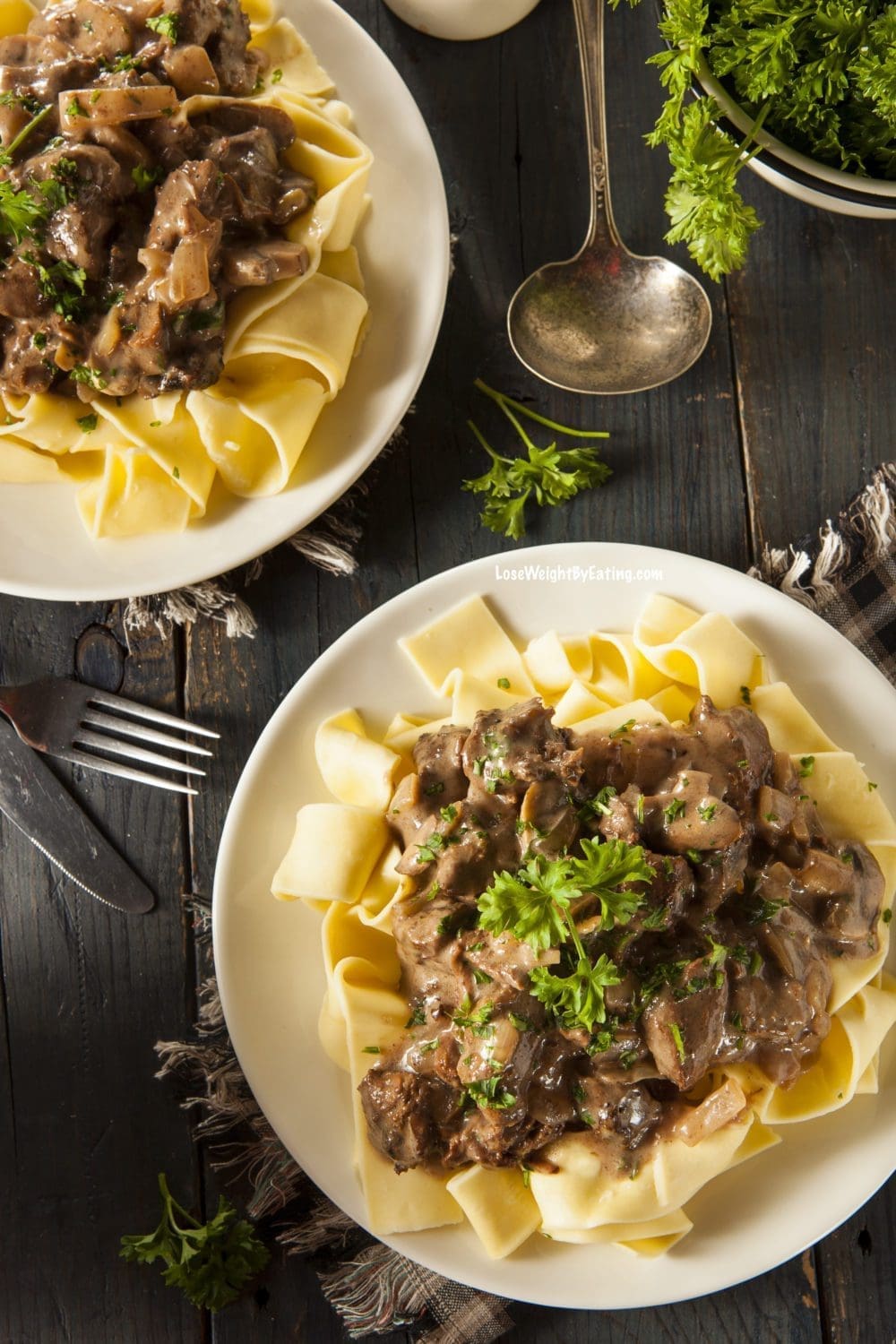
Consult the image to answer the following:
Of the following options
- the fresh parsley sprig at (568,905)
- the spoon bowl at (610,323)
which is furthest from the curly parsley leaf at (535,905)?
the spoon bowl at (610,323)

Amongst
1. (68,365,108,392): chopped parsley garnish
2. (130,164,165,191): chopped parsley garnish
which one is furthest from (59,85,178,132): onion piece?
(68,365,108,392): chopped parsley garnish

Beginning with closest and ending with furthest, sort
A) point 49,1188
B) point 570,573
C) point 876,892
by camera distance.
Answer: point 876,892 < point 570,573 < point 49,1188

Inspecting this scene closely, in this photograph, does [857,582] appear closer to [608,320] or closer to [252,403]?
[608,320]

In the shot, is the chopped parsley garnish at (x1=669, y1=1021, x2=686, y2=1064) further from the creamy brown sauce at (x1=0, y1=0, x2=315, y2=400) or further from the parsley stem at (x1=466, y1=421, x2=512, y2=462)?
the creamy brown sauce at (x1=0, y1=0, x2=315, y2=400)

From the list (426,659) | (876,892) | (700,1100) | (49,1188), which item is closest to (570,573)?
(426,659)

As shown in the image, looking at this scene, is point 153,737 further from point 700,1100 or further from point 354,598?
point 700,1100

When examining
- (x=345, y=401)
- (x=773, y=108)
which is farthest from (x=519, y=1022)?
(x=773, y=108)
